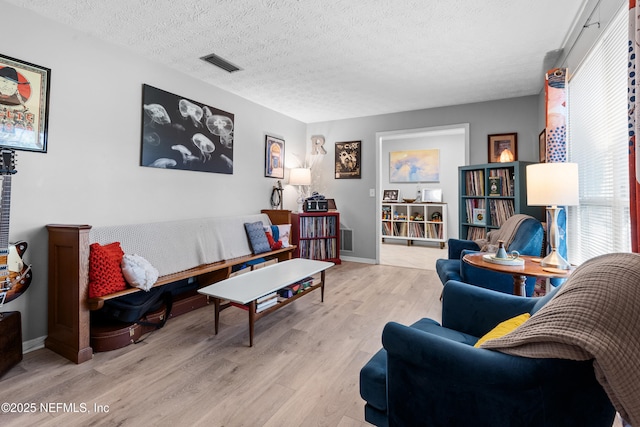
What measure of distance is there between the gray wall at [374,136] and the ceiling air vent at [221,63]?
2.30 meters

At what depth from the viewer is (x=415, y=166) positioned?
6.58 metres

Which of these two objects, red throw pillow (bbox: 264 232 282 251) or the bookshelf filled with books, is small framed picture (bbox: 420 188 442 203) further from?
red throw pillow (bbox: 264 232 282 251)

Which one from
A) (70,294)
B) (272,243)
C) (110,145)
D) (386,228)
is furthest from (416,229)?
(70,294)

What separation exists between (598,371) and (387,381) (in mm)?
593

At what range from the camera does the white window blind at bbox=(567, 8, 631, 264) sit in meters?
1.62

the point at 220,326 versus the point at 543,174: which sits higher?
the point at 543,174

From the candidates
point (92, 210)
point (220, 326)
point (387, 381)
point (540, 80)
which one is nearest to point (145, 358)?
point (220, 326)

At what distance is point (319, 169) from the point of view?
206 inches

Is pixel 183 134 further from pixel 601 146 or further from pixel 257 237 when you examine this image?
pixel 601 146

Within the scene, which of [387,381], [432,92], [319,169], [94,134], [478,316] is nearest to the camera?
[387,381]

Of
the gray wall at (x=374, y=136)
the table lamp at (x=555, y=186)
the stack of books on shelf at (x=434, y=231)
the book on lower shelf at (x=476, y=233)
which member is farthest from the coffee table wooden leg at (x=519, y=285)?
the stack of books on shelf at (x=434, y=231)

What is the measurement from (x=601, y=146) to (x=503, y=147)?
2.21m

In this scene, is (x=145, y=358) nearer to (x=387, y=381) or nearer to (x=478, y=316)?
(x=387, y=381)

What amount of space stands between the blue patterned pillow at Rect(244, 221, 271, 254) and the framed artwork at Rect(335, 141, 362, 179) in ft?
6.38
